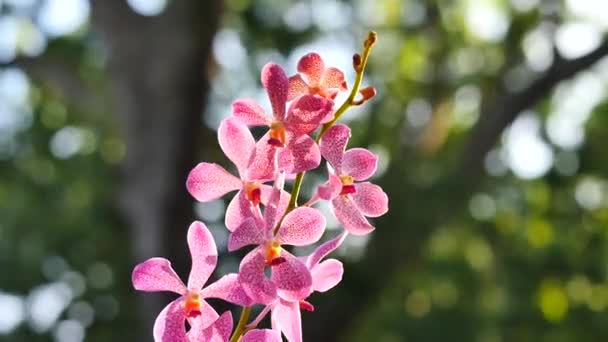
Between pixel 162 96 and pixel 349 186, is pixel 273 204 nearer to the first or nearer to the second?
pixel 349 186

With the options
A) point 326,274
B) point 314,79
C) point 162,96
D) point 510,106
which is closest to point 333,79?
point 314,79

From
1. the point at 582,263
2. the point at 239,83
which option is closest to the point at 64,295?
the point at 239,83

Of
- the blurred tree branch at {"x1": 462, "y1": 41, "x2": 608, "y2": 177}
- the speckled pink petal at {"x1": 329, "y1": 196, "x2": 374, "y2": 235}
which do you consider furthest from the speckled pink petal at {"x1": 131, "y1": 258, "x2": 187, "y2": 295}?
the blurred tree branch at {"x1": 462, "y1": 41, "x2": 608, "y2": 177}

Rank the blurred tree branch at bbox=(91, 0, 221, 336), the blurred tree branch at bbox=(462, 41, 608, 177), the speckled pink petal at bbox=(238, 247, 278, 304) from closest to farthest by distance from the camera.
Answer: the speckled pink petal at bbox=(238, 247, 278, 304)
the blurred tree branch at bbox=(91, 0, 221, 336)
the blurred tree branch at bbox=(462, 41, 608, 177)

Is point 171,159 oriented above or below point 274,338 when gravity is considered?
below

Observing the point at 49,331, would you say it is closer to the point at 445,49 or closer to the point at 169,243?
the point at 169,243

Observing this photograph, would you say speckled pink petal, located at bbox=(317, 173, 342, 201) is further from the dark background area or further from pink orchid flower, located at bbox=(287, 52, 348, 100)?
the dark background area
